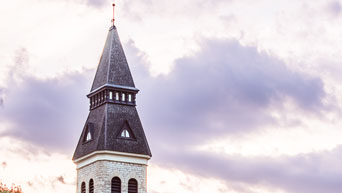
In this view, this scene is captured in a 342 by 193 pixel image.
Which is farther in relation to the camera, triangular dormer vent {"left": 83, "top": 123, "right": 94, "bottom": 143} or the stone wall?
triangular dormer vent {"left": 83, "top": 123, "right": 94, "bottom": 143}

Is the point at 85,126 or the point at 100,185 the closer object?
the point at 100,185

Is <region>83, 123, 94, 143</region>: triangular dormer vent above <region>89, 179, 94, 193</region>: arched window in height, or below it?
above

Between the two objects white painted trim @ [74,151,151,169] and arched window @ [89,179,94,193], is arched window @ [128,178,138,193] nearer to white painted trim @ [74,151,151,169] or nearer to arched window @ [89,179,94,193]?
white painted trim @ [74,151,151,169]

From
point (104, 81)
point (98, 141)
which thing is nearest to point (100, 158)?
point (98, 141)

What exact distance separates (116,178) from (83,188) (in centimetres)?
404

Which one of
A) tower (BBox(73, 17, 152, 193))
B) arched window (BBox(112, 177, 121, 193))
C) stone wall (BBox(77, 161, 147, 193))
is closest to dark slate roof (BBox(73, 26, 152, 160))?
tower (BBox(73, 17, 152, 193))

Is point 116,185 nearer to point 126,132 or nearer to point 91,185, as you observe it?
point 91,185

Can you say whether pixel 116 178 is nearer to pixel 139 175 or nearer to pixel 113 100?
pixel 139 175

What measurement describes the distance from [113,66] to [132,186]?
1067 centimetres

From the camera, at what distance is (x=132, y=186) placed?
7681 centimetres

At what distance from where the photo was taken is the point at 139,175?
7725 cm

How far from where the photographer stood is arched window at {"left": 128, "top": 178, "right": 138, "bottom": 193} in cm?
7662

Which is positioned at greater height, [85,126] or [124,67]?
[124,67]

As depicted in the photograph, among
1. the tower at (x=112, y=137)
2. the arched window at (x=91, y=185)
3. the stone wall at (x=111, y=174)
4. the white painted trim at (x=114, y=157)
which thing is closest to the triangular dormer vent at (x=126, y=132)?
the tower at (x=112, y=137)
